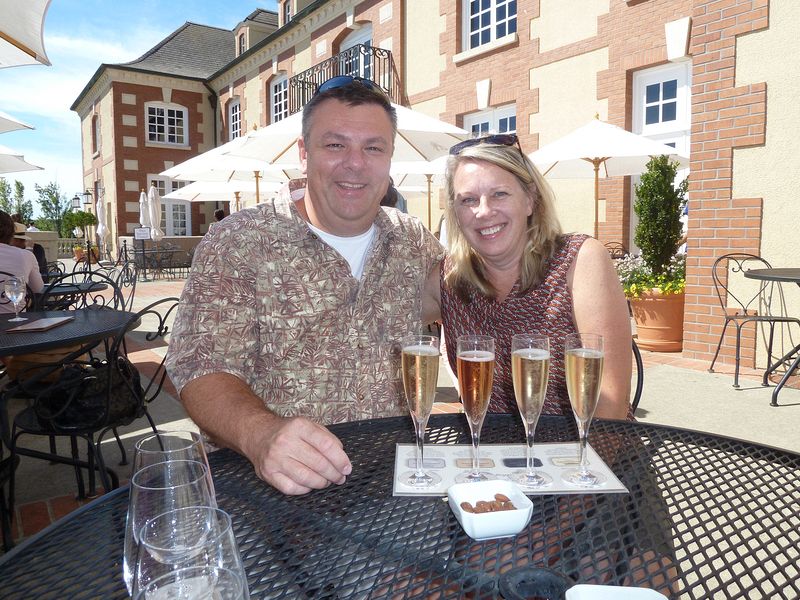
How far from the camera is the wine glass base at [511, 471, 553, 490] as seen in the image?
1146mm

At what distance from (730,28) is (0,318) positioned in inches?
264

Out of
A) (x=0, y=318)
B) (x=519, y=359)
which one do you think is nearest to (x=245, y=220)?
(x=519, y=359)

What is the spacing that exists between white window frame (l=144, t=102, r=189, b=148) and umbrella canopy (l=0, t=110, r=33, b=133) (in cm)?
1840

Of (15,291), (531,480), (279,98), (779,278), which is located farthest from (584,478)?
(279,98)

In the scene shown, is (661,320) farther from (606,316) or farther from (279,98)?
(279,98)

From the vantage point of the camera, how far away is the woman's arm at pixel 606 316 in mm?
1729

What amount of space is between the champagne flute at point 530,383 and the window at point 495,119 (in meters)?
9.67

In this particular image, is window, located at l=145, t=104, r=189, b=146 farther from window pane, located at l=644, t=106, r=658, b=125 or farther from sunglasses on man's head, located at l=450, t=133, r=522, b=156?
sunglasses on man's head, located at l=450, t=133, r=522, b=156

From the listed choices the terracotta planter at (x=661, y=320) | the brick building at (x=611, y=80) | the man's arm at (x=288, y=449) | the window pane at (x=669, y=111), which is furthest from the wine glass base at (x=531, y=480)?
the window pane at (x=669, y=111)

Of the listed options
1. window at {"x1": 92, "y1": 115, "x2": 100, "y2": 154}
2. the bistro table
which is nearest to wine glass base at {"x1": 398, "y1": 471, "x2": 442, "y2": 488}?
the bistro table

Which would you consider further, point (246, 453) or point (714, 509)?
point (246, 453)

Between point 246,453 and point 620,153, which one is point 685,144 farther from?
point 246,453

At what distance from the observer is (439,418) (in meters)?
1.64

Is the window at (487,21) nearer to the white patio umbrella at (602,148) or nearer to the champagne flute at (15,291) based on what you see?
the white patio umbrella at (602,148)
